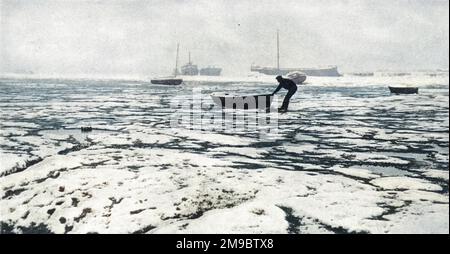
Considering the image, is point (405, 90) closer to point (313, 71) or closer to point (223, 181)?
point (223, 181)

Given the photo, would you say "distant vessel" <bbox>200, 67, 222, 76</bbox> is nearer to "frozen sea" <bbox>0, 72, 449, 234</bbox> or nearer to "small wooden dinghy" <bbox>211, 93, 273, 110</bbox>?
"small wooden dinghy" <bbox>211, 93, 273, 110</bbox>

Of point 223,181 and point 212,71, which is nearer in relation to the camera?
point 223,181

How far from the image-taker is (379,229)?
155 inches

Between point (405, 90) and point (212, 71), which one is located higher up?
point (212, 71)

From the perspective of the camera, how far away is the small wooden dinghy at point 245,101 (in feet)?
50.1

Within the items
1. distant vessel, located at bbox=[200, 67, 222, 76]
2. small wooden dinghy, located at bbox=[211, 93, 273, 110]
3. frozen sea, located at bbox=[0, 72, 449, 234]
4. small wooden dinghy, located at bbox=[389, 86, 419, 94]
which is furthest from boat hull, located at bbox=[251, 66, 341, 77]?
frozen sea, located at bbox=[0, 72, 449, 234]

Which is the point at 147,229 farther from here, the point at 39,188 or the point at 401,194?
the point at 401,194

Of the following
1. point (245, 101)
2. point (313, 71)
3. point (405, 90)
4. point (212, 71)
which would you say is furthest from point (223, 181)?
point (212, 71)

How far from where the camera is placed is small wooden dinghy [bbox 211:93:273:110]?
Result: 15.3 meters

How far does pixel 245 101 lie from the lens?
1566 cm

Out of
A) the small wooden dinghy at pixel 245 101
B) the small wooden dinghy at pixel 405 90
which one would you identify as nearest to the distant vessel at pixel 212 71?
the small wooden dinghy at pixel 405 90
